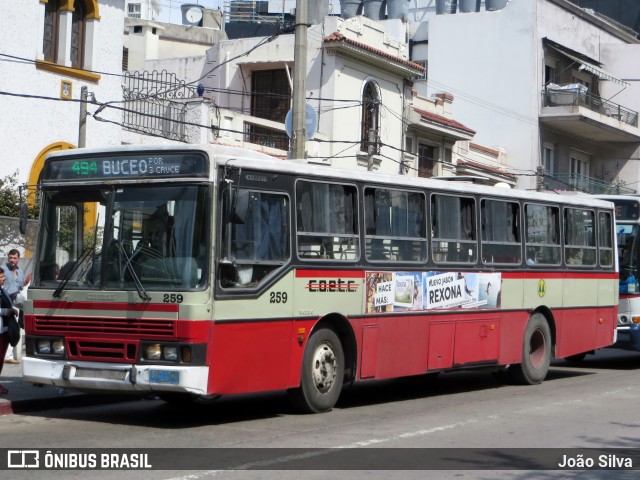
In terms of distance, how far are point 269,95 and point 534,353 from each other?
58.1ft

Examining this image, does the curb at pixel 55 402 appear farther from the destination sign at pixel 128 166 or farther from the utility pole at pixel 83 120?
the utility pole at pixel 83 120

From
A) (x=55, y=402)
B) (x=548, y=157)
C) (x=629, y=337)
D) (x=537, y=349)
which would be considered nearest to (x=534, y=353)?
(x=537, y=349)

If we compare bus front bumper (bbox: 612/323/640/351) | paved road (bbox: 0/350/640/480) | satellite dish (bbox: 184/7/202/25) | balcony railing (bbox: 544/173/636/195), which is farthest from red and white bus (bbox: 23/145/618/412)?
satellite dish (bbox: 184/7/202/25)

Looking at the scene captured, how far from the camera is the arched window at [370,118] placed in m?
32.8

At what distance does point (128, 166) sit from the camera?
1158cm

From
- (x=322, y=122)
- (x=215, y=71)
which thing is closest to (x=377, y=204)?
(x=322, y=122)

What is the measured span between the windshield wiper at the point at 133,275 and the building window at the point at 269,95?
72.3 ft

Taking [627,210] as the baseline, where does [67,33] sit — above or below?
above

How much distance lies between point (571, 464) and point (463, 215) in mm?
6261

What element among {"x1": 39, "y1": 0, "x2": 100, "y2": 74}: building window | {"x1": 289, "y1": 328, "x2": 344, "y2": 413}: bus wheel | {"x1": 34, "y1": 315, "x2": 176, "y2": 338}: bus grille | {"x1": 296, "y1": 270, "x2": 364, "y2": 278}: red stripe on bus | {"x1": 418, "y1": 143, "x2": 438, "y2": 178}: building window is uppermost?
{"x1": 39, "y1": 0, "x2": 100, "y2": 74}: building window

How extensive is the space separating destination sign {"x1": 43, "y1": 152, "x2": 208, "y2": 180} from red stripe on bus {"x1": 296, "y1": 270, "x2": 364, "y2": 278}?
6.03ft

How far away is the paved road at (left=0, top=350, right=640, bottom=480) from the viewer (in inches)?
392

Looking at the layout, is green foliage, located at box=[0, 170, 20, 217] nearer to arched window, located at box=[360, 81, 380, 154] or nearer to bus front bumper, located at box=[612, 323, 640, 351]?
bus front bumper, located at box=[612, 323, 640, 351]

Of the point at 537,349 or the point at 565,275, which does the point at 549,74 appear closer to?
the point at 565,275
